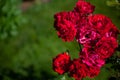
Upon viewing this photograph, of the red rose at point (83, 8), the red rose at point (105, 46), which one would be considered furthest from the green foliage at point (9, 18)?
the red rose at point (105, 46)

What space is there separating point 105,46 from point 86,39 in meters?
0.18

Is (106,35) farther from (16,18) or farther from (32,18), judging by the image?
(32,18)

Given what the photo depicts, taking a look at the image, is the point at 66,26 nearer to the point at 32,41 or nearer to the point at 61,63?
the point at 61,63

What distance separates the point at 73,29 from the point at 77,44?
0.27 m

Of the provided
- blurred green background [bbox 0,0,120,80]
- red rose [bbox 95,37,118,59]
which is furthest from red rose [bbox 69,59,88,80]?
blurred green background [bbox 0,0,120,80]

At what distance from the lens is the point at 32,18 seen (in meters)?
8.45

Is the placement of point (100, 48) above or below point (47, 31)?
above

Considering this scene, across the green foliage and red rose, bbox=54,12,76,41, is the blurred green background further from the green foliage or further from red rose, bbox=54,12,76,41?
red rose, bbox=54,12,76,41

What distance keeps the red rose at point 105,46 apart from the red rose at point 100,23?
0.32ft

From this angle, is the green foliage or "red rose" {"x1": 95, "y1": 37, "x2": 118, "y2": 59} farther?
the green foliage

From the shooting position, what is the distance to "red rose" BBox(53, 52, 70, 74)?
3357mm

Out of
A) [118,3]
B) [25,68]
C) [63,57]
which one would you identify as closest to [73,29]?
[63,57]

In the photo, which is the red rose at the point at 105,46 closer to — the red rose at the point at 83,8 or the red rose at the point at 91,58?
the red rose at the point at 91,58

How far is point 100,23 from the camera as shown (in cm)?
339
